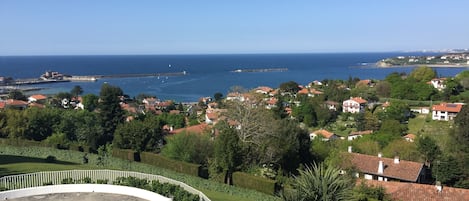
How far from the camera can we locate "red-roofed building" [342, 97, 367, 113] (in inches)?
2638

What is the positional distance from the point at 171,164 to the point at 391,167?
1414 cm

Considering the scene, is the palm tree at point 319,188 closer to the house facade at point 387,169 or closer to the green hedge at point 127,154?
the house facade at point 387,169

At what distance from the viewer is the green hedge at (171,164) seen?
2353 centimetres

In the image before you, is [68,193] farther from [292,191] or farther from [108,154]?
[108,154]

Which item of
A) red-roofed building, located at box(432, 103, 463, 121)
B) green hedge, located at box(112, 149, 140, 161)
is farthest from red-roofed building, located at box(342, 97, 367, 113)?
green hedge, located at box(112, 149, 140, 161)

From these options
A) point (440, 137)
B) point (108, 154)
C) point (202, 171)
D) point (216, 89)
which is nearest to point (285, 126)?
point (202, 171)

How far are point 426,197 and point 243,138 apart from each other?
32.6ft

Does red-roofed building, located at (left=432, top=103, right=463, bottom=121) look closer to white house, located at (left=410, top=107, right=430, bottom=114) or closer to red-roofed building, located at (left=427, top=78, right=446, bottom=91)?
white house, located at (left=410, top=107, right=430, bottom=114)

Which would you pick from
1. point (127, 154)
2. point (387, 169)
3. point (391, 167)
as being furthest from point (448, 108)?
point (127, 154)

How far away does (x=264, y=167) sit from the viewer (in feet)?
76.2

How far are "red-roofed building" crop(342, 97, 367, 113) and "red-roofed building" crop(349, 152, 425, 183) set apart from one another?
37.2 m

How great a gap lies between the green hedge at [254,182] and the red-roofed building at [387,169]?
935cm

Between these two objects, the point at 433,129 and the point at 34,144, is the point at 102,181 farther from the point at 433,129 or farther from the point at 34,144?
the point at 433,129

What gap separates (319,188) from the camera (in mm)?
13086
